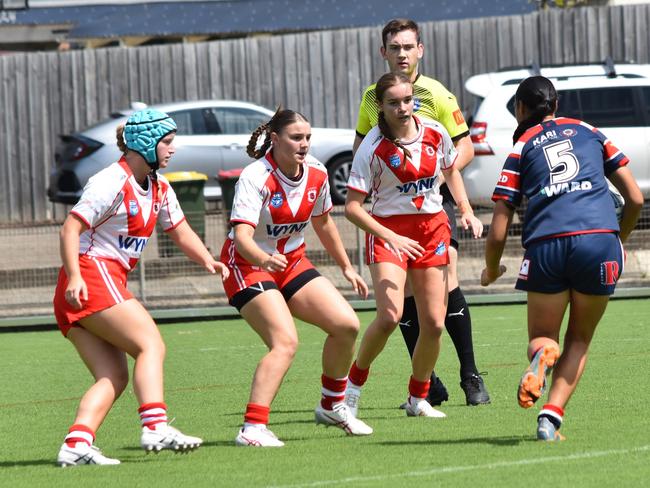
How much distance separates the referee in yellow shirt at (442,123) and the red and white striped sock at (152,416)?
2.48 m

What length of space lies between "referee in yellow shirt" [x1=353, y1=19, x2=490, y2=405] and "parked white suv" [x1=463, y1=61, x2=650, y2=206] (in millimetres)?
7859

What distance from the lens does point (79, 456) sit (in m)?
6.89

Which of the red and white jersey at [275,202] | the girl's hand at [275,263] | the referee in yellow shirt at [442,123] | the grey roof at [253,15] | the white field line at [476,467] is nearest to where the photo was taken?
the white field line at [476,467]

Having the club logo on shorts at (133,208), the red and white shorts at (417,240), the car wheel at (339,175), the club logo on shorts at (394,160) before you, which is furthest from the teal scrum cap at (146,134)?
the car wheel at (339,175)

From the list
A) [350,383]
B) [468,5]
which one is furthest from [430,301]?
[468,5]

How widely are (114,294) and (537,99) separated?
233 cm

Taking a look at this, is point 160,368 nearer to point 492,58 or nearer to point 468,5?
point 492,58

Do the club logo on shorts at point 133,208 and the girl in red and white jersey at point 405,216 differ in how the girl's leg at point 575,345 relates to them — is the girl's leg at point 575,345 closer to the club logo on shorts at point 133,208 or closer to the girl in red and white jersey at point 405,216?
the girl in red and white jersey at point 405,216

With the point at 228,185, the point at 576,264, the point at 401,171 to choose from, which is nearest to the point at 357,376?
the point at 401,171

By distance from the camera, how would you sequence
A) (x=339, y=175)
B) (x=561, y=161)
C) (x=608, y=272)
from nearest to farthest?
(x=608, y=272), (x=561, y=161), (x=339, y=175)

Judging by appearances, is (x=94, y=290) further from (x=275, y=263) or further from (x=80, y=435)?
(x=275, y=263)

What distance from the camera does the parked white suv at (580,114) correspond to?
17.0 metres

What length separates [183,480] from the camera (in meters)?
6.46

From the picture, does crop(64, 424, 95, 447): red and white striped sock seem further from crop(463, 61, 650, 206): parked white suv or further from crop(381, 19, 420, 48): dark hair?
→ crop(463, 61, 650, 206): parked white suv
